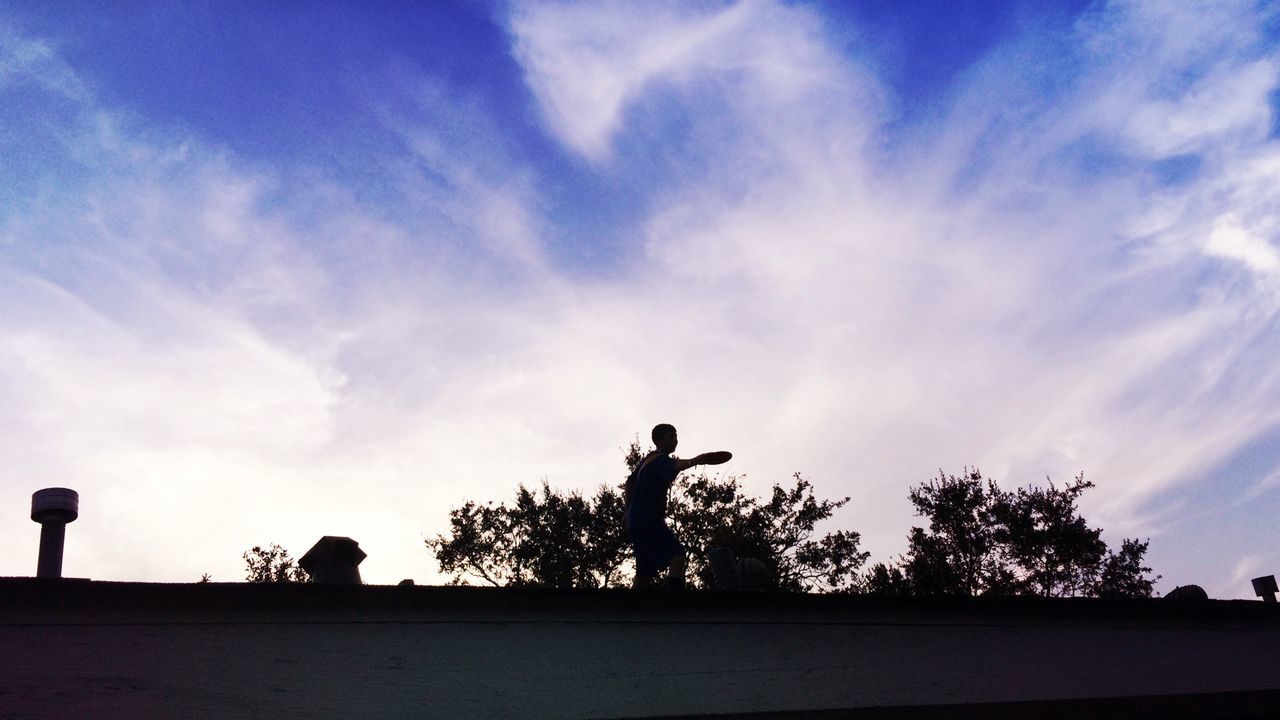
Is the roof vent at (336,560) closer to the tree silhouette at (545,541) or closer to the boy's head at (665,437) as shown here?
the boy's head at (665,437)

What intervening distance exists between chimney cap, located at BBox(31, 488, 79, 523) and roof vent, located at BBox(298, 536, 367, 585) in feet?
6.06

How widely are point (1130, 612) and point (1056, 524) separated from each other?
30383 millimetres

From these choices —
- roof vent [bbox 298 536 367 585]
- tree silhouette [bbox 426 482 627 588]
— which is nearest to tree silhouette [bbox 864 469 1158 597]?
tree silhouette [bbox 426 482 627 588]

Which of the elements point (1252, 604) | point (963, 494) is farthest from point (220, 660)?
point (963, 494)

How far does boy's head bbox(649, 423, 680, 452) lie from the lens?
30.2 feet

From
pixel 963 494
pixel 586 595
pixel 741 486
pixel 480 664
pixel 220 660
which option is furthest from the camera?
pixel 963 494

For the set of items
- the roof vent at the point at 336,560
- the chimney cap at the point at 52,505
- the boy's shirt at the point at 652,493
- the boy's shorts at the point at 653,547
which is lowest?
the roof vent at the point at 336,560

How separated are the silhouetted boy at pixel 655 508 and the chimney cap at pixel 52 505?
4625 millimetres

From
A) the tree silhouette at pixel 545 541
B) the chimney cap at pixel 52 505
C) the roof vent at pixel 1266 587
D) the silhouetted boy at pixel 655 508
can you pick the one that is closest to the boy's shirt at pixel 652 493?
the silhouetted boy at pixel 655 508

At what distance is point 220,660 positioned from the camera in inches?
208

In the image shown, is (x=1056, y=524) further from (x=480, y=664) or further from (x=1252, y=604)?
(x=480, y=664)

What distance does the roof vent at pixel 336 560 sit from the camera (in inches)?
282

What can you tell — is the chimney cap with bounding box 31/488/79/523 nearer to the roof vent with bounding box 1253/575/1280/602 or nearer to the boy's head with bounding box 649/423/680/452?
the boy's head with bounding box 649/423/680/452

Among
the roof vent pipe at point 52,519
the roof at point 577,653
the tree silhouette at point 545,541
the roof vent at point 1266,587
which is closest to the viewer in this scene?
the roof at point 577,653
